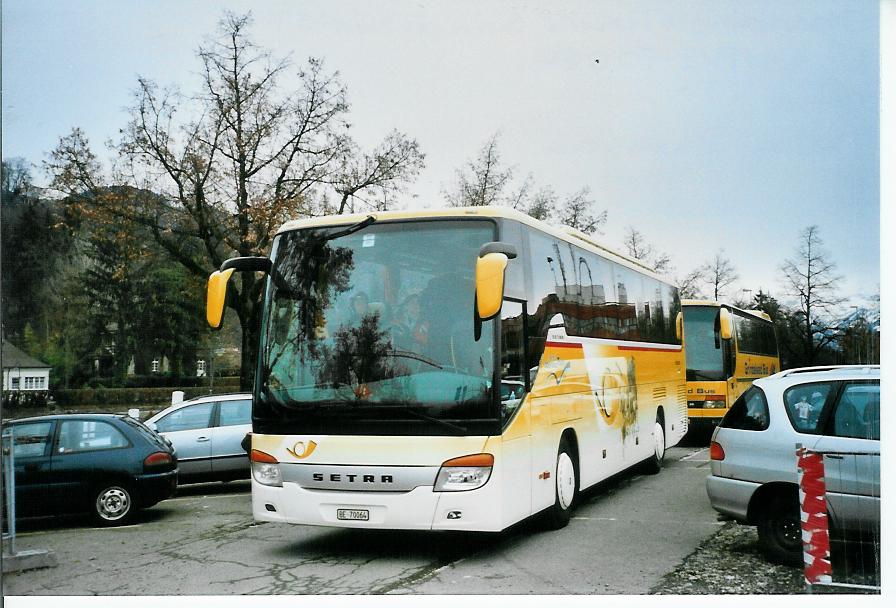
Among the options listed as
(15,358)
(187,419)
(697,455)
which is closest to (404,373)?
(15,358)

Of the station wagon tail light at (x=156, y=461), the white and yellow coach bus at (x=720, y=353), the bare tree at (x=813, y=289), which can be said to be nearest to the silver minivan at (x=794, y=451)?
the white and yellow coach bus at (x=720, y=353)

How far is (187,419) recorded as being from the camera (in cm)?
1184

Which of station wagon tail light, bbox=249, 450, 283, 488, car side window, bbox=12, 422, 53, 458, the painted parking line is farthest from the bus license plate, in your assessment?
the painted parking line

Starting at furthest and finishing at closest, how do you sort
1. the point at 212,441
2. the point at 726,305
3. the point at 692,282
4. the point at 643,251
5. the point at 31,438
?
the point at 212,441
the point at 726,305
the point at 692,282
the point at 643,251
the point at 31,438

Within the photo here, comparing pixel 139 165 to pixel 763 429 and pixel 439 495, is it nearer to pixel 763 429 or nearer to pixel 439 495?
pixel 439 495

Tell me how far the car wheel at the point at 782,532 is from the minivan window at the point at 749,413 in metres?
0.61

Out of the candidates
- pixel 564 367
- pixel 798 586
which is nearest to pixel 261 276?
pixel 564 367

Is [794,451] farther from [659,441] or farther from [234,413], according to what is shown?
[234,413]

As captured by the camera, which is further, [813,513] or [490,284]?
[813,513]

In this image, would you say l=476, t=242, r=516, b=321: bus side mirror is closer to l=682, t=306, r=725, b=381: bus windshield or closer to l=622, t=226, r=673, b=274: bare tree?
l=622, t=226, r=673, b=274: bare tree

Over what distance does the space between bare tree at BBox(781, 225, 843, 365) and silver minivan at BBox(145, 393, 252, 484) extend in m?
7.00

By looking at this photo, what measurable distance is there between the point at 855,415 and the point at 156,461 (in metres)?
7.26

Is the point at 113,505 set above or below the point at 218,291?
below
